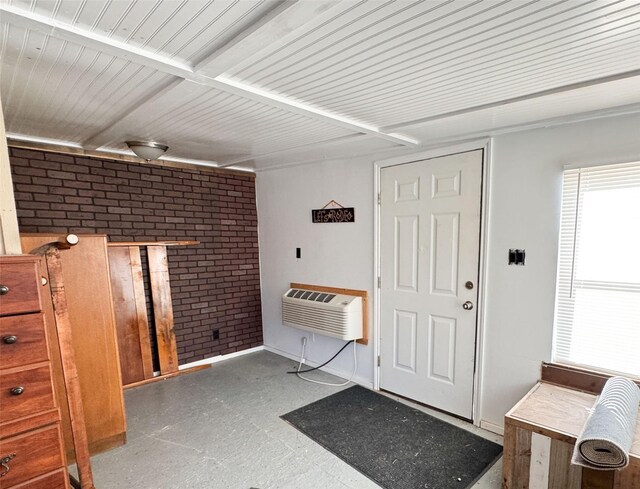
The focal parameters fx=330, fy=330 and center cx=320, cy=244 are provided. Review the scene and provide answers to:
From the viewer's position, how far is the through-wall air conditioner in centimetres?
325

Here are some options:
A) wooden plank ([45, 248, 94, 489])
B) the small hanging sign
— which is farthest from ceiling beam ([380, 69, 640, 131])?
wooden plank ([45, 248, 94, 489])

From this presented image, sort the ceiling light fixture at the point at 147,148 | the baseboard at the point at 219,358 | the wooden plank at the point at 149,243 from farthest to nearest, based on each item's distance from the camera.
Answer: the baseboard at the point at 219,358
the wooden plank at the point at 149,243
the ceiling light fixture at the point at 147,148

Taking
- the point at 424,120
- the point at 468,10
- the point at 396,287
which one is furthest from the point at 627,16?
the point at 396,287

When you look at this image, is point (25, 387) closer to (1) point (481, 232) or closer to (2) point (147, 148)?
(2) point (147, 148)

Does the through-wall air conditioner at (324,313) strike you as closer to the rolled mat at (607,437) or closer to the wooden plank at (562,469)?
the wooden plank at (562,469)

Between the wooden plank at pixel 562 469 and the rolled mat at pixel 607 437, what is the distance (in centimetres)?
32

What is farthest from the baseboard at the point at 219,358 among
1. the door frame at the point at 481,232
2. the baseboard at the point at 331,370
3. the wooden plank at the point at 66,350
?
the door frame at the point at 481,232

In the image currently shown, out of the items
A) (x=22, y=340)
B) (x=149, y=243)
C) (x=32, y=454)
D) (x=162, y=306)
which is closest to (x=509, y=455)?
(x=32, y=454)

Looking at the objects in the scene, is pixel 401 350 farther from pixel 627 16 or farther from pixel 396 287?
pixel 627 16

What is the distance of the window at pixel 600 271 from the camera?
1.97 metres

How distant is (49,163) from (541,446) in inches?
165

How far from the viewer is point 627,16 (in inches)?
43.5

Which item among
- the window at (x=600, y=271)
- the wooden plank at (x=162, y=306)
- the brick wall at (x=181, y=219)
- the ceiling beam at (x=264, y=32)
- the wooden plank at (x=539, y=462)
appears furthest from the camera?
the wooden plank at (x=162, y=306)

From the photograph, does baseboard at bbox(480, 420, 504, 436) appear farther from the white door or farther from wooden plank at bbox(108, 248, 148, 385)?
wooden plank at bbox(108, 248, 148, 385)
